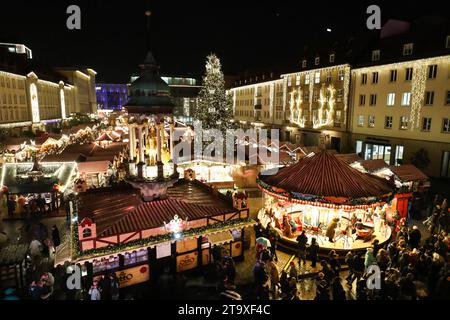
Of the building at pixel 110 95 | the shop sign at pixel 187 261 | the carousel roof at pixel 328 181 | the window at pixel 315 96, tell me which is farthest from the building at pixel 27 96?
the building at pixel 110 95

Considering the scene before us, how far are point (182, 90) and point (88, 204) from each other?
89.8m

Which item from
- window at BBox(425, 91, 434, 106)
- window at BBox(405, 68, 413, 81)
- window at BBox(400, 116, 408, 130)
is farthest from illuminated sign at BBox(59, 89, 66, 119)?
window at BBox(425, 91, 434, 106)

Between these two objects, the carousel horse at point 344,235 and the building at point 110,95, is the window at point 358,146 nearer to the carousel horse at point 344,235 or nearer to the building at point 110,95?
the carousel horse at point 344,235

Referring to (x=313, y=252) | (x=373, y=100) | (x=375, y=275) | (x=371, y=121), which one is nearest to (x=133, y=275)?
(x=313, y=252)

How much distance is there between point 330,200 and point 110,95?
14104 cm

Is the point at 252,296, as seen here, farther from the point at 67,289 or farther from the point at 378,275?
the point at 67,289

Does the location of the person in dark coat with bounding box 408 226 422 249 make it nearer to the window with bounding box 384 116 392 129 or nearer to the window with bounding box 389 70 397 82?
the window with bounding box 384 116 392 129

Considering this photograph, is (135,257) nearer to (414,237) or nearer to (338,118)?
(414,237)

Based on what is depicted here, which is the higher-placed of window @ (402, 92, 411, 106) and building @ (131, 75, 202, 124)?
building @ (131, 75, 202, 124)

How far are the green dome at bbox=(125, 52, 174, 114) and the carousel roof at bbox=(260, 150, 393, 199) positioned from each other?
710 centimetres

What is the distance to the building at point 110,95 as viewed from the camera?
452ft

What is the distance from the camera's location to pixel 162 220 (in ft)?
35.0

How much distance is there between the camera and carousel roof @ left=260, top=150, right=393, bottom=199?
554 inches

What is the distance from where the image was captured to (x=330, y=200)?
44.5 feet
